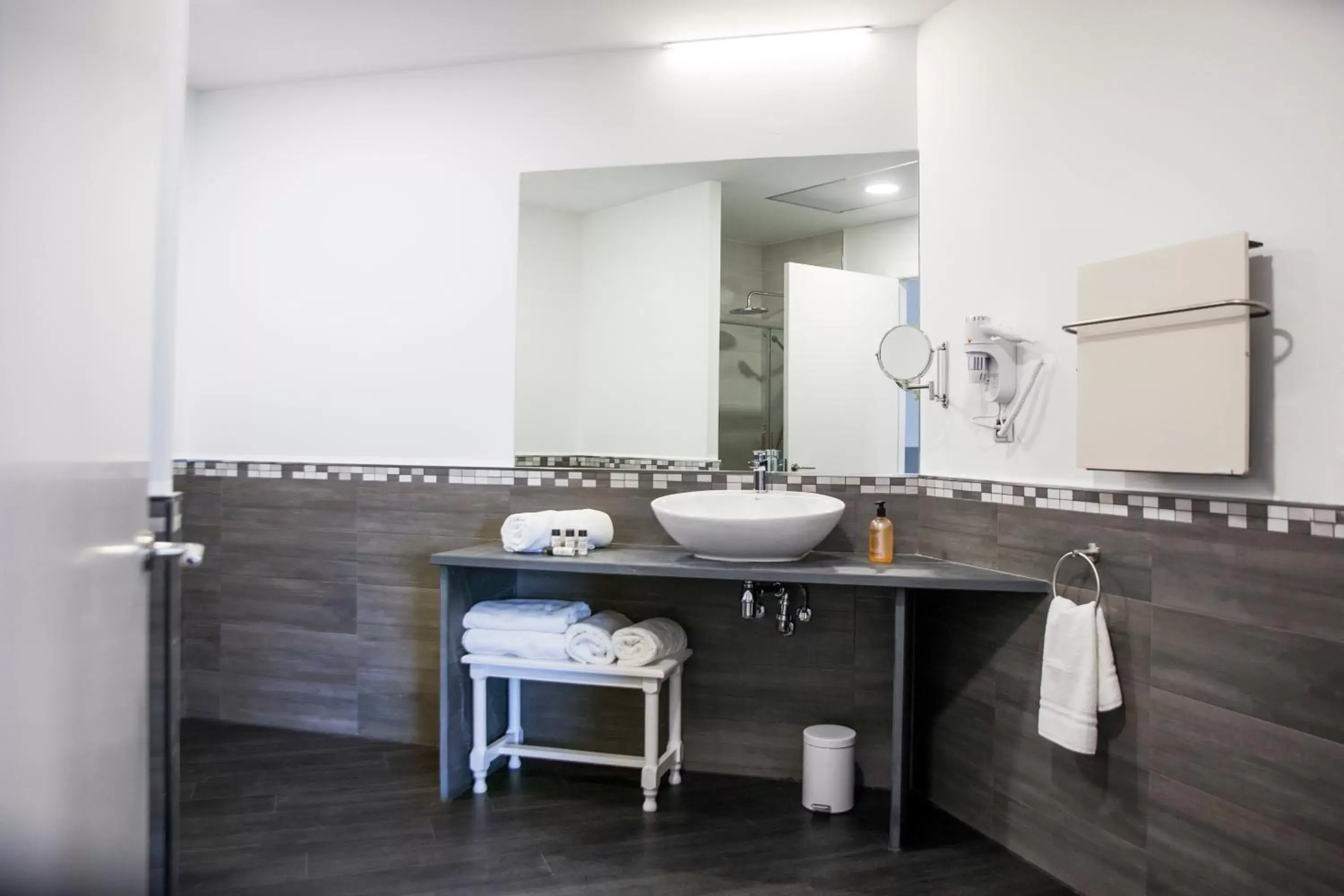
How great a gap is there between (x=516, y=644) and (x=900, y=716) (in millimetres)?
1181

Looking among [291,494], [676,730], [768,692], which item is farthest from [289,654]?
[768,692]

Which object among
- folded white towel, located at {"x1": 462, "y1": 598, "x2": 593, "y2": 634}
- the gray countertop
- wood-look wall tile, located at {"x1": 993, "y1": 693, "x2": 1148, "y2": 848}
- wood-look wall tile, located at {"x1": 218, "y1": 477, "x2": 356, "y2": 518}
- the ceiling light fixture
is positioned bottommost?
wood-look wall tile, located at {"x1": 993, "y1": 693, "x2": 1148, "y2": 848}

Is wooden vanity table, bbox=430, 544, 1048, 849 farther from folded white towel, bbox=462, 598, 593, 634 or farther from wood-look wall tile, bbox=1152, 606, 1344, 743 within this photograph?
wood-look wall tile, bbox=1152, 606, 1344, 743

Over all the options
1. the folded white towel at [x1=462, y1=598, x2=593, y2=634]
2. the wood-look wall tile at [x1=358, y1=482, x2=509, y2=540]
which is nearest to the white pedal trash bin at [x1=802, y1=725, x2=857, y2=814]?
the folded white towel at [x1=462, y1=598, x2=593, y2=634]

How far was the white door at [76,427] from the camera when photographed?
83 cm

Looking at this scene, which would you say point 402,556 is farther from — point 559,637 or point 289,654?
point 559,637

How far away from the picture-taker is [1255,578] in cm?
185

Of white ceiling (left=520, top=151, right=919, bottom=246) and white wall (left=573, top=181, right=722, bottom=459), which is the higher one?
white ceiling (left=520, top=151, right=919, bottom=246)

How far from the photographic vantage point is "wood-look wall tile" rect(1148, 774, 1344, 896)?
5.73ft

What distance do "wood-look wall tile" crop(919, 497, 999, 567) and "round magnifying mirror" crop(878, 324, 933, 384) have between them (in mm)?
411

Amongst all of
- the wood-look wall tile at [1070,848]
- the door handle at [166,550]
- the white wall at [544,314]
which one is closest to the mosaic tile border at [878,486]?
the white wall at [544,314]

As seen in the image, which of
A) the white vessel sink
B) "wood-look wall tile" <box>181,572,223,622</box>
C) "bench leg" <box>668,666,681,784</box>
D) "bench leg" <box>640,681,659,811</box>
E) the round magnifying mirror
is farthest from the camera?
"wood-look wall tile" <box>181,572,223,622</box>

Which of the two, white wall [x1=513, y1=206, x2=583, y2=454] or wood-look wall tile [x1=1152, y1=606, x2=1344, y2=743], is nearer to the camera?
wood-look wall tile [x1=1152, y1=606, x2=1344, y2=743]

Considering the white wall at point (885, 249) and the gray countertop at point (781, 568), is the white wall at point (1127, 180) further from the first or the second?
the gray countertop at point (781, 568)
